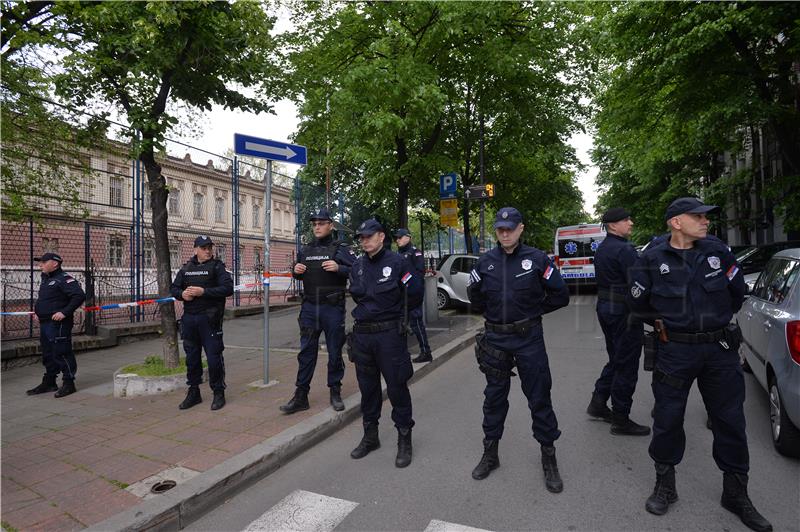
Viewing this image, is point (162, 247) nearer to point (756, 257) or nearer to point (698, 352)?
point (698, 352)

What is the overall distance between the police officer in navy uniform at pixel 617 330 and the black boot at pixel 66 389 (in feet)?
20.5

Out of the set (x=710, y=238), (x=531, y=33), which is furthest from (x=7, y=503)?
(x=531, y=33)

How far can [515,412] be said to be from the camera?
480 centimetres

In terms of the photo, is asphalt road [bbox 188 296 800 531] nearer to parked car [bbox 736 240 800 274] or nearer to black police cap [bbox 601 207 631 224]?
black police cap [bbox 601 207 631 224]

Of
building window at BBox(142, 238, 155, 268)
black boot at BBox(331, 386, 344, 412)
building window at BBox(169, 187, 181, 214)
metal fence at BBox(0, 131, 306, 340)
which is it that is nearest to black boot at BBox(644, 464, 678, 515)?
black boot at BBox(331, 386, 344, 412)

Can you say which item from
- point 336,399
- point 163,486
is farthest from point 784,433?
point 163,486

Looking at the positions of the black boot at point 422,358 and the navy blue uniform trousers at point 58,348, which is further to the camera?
the black boot at point 422,358

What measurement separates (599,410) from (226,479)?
11.1 feet

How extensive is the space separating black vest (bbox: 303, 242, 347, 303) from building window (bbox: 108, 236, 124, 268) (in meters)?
6.81

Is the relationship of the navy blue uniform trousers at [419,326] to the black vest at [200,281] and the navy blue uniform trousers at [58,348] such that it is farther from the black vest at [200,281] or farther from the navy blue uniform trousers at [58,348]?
the navy blue uniform trousers at [58,348]

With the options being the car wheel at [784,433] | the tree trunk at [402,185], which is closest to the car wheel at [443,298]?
the tree trunk at [402,185]

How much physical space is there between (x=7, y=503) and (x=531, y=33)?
11139mm

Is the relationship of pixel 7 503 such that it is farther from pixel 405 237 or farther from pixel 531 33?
pixel 531 33

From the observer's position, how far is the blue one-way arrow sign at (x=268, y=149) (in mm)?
5699
